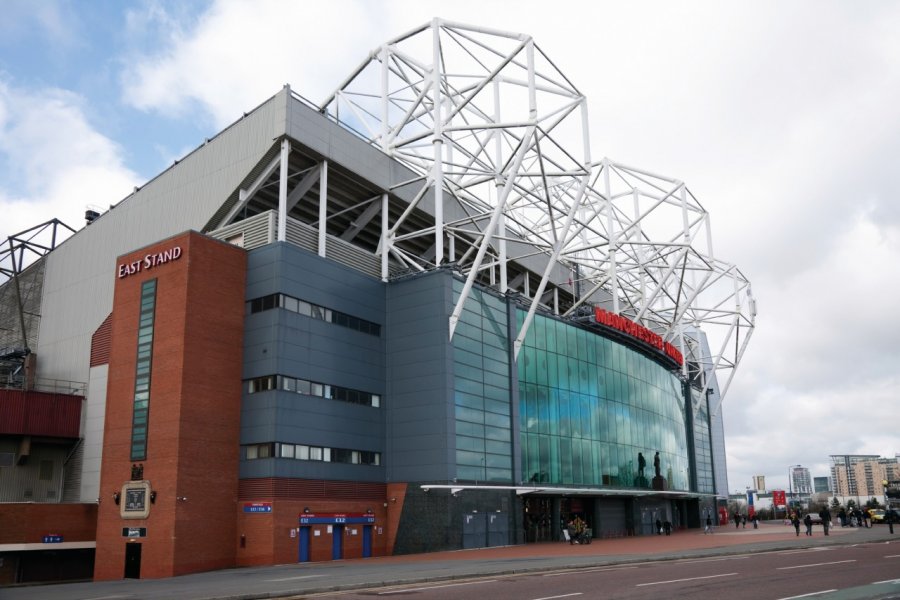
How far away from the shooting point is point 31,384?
57.5 metres

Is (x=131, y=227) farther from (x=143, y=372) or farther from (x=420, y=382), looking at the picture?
(x=420, y=382)

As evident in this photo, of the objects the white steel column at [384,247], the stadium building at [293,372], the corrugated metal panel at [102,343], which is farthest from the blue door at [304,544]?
the corrugated metal panel at [102,343]

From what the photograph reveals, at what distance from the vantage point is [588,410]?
2454 inches

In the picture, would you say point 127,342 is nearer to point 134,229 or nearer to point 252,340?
point 252,340

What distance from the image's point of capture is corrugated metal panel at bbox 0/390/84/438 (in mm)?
49513

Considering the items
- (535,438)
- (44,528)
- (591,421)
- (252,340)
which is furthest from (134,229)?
(591,421)

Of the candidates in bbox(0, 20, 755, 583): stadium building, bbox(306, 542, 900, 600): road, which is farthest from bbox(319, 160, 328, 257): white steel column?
bbox(306, 542, 900, 600): road

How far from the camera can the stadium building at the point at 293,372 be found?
40.6 metres

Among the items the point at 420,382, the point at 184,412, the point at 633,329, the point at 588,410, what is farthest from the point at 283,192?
the point at 633,329

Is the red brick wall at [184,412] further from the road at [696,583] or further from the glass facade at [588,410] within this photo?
the glass facade at [588,410]

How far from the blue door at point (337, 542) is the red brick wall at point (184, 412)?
5.46 metres

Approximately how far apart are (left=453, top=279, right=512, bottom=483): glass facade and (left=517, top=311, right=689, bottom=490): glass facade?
2.51 meters

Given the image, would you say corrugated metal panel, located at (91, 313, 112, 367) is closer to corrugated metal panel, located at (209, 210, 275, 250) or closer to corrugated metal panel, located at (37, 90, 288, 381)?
corrugated metal panel, located at (37, 90, 288, 381)

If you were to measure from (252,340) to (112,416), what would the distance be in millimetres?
8523
